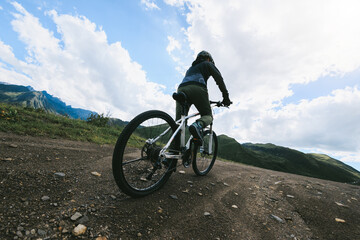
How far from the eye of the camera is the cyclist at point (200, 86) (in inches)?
152

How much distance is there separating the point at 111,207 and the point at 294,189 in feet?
17.2

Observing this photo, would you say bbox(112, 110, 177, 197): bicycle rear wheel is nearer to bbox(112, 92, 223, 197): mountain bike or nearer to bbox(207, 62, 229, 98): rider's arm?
bbox(112, 92, 223, 197): mountain bike

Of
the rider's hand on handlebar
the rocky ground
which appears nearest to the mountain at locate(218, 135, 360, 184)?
the rider's hand on handlebar

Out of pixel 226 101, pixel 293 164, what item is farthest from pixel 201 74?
pixel 293 164

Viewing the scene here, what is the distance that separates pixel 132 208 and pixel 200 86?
2.97 meters

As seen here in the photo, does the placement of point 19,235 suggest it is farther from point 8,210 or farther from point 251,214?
point 251,214

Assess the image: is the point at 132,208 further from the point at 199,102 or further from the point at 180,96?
the point at 199,102

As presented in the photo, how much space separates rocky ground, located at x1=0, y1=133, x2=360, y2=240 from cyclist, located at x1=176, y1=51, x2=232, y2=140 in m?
1.59

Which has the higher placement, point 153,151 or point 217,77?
point 217,77

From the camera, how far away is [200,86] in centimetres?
389

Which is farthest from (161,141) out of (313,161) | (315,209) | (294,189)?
(313,161)

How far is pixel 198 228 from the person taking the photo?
2363mm

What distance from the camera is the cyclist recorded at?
3.87 m

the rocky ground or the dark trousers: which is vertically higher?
the dark trousers
